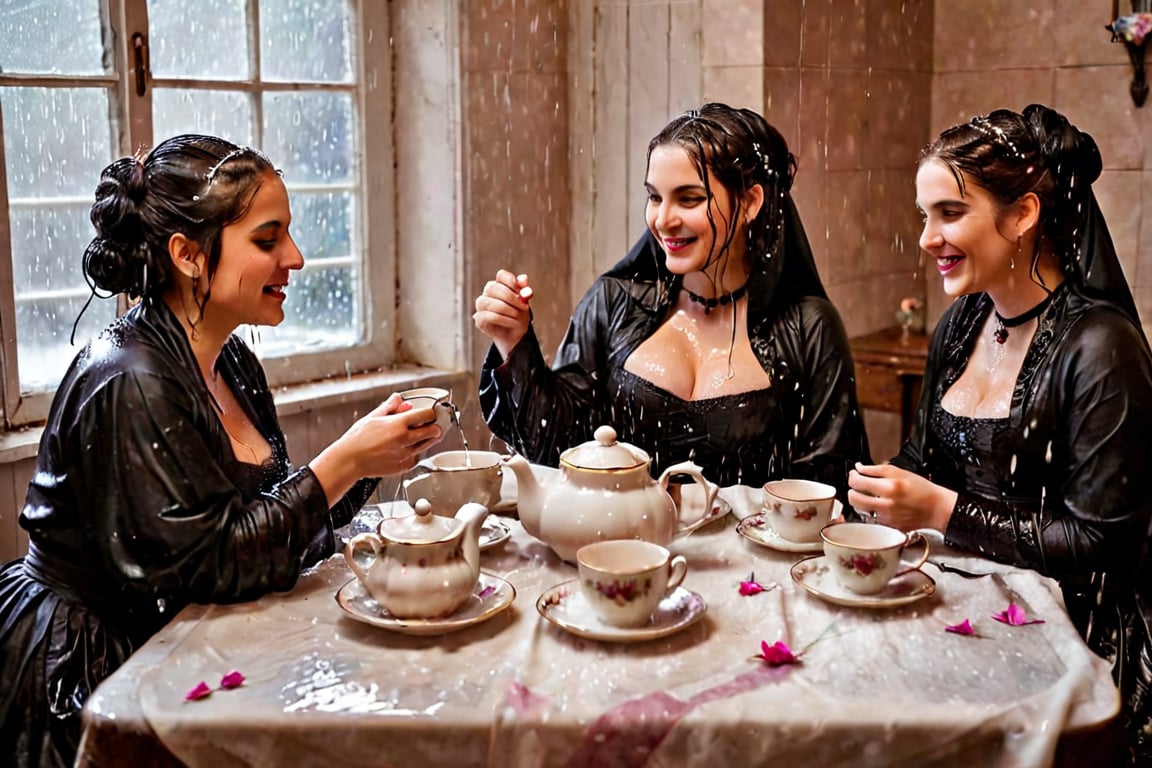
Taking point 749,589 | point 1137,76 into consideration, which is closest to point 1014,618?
point 749,589

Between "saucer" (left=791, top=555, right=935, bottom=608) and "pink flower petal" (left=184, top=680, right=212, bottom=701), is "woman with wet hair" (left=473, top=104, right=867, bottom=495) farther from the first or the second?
"pink flower petal" (left=184, top=680, right=212, bottom=701)

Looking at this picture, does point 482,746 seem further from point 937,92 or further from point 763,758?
point 937,92

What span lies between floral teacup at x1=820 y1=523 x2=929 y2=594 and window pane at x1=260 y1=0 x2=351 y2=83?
2.23m

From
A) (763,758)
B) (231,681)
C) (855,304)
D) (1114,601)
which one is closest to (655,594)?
(763,758)

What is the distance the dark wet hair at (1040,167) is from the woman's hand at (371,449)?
99cm

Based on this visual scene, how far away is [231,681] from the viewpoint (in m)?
1.50

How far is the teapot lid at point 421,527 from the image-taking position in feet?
5.43

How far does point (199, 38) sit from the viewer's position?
318cm

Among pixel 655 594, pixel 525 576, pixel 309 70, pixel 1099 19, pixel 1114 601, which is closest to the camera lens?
pixel 655 594

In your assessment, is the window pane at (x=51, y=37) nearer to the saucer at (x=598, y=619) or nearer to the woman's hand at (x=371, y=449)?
the woman's hand at (x=371, y=449)

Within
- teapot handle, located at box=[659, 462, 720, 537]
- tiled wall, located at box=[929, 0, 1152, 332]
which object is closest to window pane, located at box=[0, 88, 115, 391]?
teapot handle, located at box=[659, 462, 720, 537]

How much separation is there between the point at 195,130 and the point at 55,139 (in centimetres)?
37

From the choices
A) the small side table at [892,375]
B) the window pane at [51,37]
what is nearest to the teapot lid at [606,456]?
the window pane at [51,37]

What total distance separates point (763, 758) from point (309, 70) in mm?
2581
